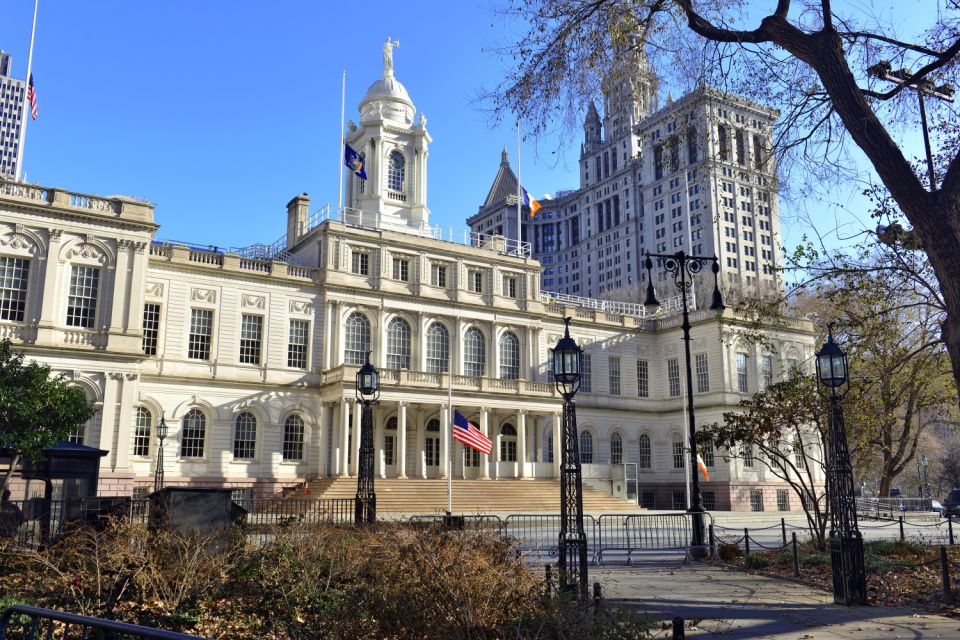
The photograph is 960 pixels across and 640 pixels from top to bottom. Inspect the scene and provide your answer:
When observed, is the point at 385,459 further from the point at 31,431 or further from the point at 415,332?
the point at 31,431

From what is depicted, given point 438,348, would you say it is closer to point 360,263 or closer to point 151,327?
point 360,263

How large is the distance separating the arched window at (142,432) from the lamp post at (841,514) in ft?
107

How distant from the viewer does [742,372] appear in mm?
53406

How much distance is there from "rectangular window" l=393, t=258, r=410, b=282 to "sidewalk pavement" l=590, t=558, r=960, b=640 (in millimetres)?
31350

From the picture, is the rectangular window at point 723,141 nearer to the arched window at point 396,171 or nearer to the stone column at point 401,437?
the stone column at point 401,437

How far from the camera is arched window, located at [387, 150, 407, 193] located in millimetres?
51750

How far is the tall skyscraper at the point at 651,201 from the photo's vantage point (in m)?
14.8

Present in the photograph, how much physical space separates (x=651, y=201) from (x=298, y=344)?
299 ft

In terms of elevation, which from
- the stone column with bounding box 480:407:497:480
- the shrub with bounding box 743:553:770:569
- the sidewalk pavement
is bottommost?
the sidewalk pavement

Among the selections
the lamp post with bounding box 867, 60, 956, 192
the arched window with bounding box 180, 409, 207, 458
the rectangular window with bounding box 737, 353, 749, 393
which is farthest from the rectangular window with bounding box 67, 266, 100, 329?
the rectangular window with bounding box 737, 353, 749, 393

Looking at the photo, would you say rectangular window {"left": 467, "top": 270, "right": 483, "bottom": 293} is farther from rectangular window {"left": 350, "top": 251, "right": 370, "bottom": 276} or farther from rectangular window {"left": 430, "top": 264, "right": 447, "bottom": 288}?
rectangular window {"left": 350, "top": 251, "right": 370, "bottom": 276}

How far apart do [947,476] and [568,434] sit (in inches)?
3404

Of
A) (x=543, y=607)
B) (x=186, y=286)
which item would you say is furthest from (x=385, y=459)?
(x=543, y=607)

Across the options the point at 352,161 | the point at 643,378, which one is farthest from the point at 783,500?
the point at 352,161
